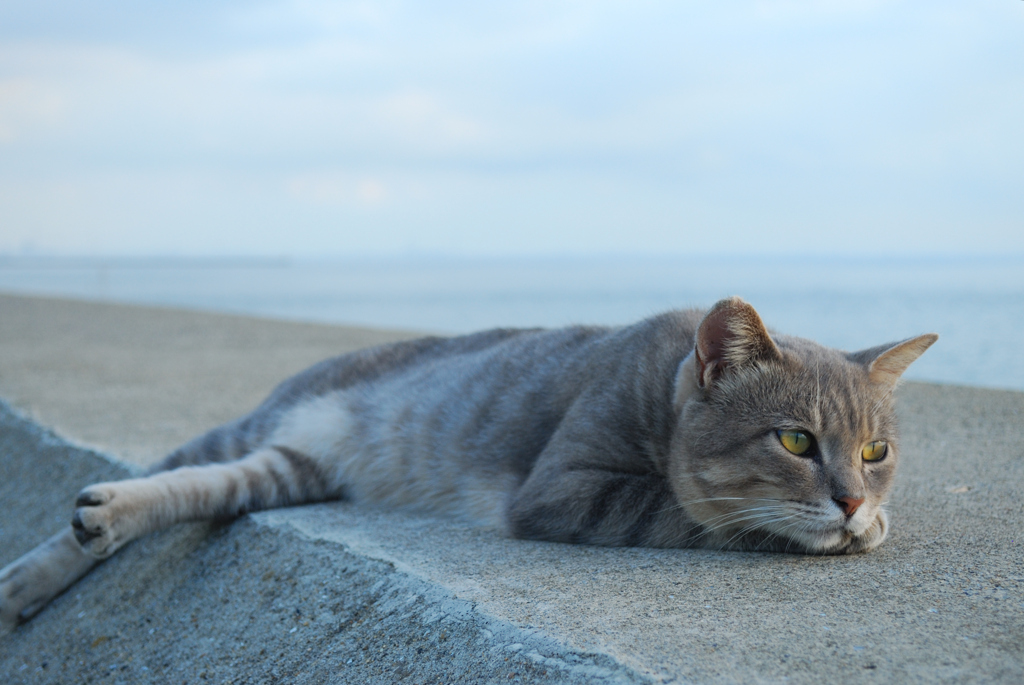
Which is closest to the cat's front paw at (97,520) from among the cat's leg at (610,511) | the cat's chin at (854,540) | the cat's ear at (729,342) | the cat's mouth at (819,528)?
the cat's leg at (610,511)

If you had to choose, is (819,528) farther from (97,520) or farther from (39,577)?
(39,577)

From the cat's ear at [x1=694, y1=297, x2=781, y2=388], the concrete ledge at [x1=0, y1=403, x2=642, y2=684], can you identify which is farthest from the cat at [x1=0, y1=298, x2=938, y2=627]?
the concrete ledge at [x1=0, y1=403, x2=642, y2=684]

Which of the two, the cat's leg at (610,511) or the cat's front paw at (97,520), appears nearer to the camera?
the cat's leg at (610,511)

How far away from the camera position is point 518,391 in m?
2.89

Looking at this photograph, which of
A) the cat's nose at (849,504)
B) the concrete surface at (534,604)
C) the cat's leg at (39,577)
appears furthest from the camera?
the cat's leg at (39,577)

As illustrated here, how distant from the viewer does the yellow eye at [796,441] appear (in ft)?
6.64

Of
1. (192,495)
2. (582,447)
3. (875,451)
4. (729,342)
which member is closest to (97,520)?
(192,495)

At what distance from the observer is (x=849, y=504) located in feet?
6.42

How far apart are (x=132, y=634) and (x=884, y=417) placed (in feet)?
7.88

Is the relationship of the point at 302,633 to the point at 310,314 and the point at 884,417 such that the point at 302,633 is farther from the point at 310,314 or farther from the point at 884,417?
the point at 310,314

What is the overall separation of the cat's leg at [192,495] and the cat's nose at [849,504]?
6.54 feet

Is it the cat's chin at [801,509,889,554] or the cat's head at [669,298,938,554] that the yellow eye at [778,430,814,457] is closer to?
the cat's head at [669,298,938,554]

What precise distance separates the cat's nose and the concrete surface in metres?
0.16

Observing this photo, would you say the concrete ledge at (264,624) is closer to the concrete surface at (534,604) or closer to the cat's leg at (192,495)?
the concrete surface at (534,604)
